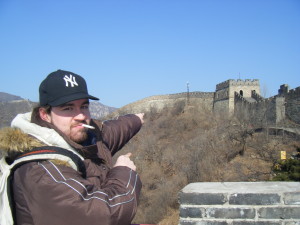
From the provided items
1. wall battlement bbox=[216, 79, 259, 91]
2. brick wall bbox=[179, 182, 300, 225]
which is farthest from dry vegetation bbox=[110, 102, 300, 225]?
wall battlement bbox=[216, 79, 259, 91]

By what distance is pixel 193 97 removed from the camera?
117 ft

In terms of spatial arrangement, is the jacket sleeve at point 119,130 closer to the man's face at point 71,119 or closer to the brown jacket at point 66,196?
the man's face at point 71,119

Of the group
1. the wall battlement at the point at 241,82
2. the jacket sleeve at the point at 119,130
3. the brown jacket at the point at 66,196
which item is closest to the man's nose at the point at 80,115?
the brown jacket at the point at 66,196

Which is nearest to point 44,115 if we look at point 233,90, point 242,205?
point 242,205

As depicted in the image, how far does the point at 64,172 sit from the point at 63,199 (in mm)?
132

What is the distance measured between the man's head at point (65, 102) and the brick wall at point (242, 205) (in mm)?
1212

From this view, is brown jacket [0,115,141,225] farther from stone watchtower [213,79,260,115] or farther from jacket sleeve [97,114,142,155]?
stone watchtower [213,79,260,115]

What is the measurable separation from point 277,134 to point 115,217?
692 inches

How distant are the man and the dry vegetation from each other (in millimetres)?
9615

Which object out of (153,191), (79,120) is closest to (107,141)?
(79,120)

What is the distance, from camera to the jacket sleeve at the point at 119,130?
8.20ft

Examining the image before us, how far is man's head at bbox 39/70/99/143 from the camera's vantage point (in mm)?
1679

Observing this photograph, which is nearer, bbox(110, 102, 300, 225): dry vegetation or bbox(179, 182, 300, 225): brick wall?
bbox(179, 182, 300, 225): brick wall

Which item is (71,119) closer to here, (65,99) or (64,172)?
(65,99)
